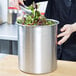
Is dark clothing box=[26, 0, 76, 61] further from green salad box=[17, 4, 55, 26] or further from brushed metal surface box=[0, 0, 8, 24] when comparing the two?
brushed metal surface box=[0, 0, 8, 24]

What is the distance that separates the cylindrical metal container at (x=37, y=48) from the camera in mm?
1041

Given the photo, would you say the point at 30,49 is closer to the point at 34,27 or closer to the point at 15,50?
the point at 34,27

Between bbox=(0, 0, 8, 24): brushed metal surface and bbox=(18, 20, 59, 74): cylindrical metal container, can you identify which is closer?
bbox=(18, 20, 59, 74): cylindrical metal container

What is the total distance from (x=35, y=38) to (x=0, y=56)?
376mm

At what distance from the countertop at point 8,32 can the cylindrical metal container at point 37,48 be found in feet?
3.68

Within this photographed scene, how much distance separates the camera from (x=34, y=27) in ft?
3.37

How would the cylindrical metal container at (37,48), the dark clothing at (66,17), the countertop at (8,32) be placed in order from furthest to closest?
the countertop at (8,32), the dark clothing at (66,17), the cylindrical metal container at (37,48)

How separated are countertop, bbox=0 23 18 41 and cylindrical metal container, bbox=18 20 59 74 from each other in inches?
44.2

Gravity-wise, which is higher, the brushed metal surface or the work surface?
the brushed metal surface

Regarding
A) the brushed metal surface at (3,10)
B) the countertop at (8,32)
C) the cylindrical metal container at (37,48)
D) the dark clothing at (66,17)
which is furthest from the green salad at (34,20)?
the brushed metal surface at (3,10)

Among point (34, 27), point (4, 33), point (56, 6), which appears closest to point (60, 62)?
point (34, 27)

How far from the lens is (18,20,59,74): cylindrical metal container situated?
1.04 metres

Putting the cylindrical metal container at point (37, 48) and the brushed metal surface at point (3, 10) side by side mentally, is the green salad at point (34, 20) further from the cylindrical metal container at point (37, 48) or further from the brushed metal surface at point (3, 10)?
the brushed metal surface at point (3, 10)

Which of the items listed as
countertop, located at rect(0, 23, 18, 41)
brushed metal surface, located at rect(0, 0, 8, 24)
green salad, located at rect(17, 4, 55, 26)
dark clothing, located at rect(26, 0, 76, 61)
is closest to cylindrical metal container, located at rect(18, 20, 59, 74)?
green salad, located at rect(17, 4, 55, 26)
